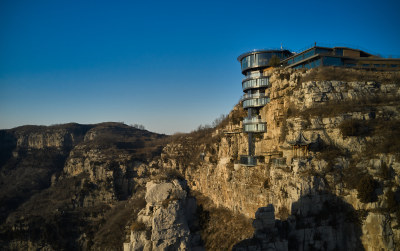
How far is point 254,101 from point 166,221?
100 ft

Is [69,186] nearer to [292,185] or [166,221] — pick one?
[166,221]

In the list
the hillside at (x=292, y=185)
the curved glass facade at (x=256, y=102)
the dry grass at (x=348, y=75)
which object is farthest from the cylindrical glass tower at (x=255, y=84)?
the dry grass at (x=348, y=75)

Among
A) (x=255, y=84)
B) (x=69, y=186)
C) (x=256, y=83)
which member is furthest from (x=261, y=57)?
(x=69, y=186)

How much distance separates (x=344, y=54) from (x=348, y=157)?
20208 millimetres

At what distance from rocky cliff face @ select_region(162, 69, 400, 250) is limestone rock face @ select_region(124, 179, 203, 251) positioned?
12.4 meters

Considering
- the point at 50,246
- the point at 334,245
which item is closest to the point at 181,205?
the point at 334,245

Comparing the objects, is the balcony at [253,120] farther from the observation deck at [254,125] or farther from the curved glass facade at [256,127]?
the curved glass facade at [256,127]

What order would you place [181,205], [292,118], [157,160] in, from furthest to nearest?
[157,160] < [292,118] < [181,205]

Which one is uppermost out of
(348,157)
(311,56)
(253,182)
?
(311,56)

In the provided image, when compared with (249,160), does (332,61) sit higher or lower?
higher

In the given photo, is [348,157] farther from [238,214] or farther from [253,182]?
[238,214]

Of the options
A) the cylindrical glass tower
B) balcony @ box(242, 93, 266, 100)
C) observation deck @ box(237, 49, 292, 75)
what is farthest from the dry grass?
observation deck @ box(237, 49, 292, 75)

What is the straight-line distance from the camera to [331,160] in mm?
30312

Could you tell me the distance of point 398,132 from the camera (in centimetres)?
2997
